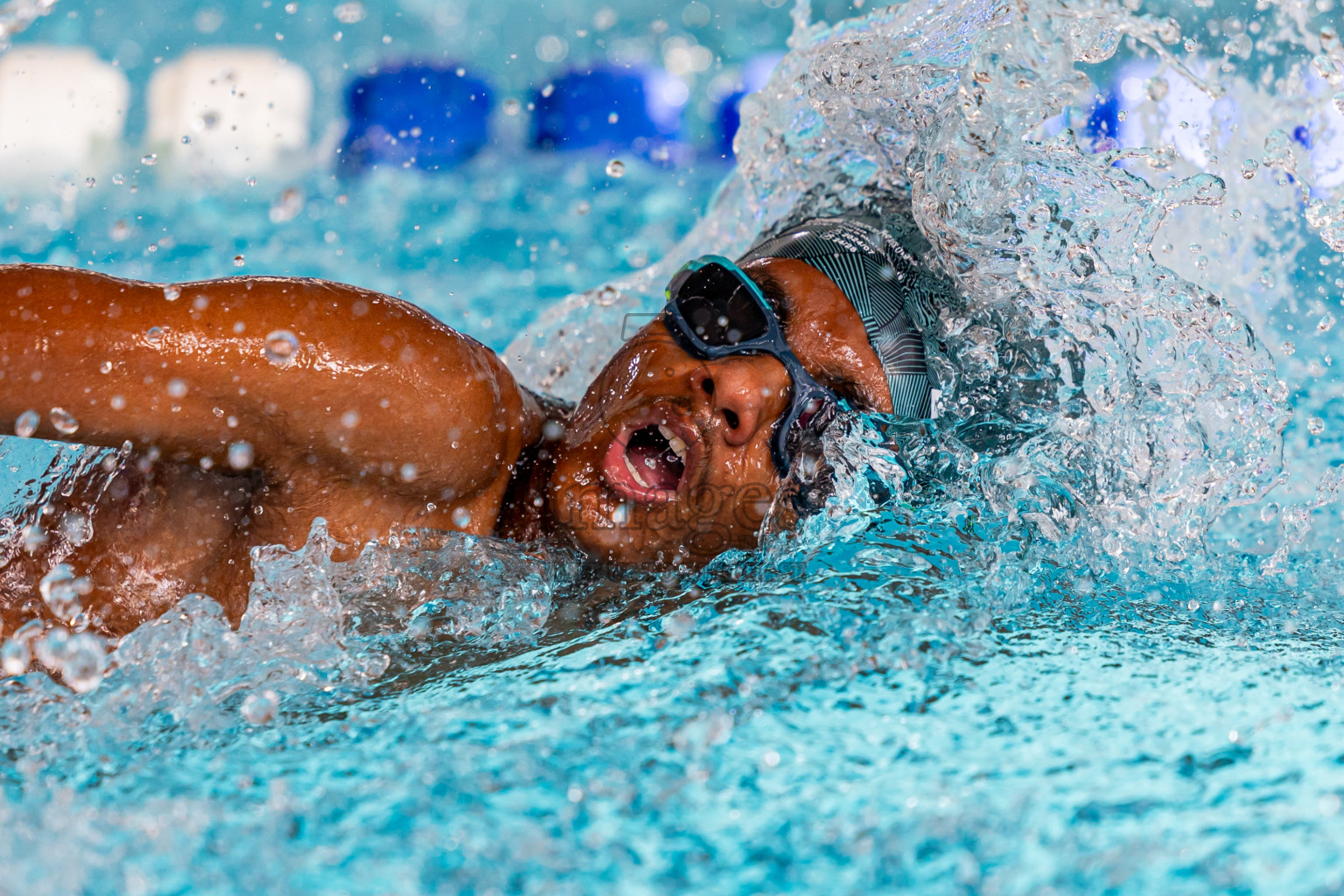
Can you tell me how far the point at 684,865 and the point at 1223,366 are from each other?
1.36 metres

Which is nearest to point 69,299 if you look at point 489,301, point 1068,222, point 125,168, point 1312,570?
point 1068,222

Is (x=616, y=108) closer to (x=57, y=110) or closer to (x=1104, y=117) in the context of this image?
(x=1104, y=117)

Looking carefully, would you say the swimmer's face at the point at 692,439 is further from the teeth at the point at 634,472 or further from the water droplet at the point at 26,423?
the water droplet at the point at 26,423

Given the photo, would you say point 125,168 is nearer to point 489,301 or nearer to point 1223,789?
point 489,301

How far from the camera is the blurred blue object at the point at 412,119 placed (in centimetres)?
489

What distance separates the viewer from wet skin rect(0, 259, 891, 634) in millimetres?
1115

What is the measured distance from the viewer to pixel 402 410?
1.25 meters

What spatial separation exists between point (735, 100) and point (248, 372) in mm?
4755

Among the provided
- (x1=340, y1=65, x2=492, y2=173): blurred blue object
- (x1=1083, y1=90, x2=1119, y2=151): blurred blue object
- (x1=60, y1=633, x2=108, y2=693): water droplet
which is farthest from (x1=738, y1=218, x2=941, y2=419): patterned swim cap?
(x1=340, y1=65, x2=492, y2=173): blurred blue object

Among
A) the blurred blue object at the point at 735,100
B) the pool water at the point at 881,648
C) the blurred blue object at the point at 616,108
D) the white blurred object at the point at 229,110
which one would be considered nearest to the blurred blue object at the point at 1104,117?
the blurred blue object at the point at 735,100

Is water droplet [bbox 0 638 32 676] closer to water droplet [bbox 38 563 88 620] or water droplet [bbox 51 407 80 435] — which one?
water droplet [bbox 38 563 88 620]

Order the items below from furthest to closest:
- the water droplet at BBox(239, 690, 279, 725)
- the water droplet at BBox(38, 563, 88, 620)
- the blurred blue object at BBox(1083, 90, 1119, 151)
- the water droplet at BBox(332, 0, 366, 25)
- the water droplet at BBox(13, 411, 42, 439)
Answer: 1. the water droplet at BBox(332, 0, 366, 25)
2. the blurred blue object at BBox(1083, 90, 1119, 151)
3. the water droplet at BBox(38, 563, 88, 620)
4. the water droplet at BBox(13, 411, 42, 439)
5. the water droplet at BBox(239, 690, 279, 725)

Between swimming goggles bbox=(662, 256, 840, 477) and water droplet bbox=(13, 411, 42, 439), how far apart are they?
0.85m

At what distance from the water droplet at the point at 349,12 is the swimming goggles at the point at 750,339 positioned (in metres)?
3.95
